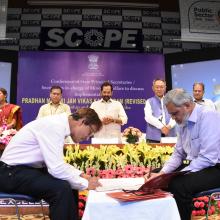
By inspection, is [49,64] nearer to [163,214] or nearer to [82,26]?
[82,26]

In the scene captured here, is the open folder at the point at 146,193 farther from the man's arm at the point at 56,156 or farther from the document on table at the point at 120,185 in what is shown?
the man's arm at the point at 56,156

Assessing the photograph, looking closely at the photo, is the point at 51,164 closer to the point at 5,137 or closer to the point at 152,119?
the point at 5,137

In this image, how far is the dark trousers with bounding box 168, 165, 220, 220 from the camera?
212 centimetres

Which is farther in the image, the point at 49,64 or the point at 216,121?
the point at 49,64

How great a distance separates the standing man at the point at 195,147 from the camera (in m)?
2.13

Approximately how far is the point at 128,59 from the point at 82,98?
45.1 inches

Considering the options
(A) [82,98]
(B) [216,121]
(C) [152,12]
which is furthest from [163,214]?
(C) [152,12]

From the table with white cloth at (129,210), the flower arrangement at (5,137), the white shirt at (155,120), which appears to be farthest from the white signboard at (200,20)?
the table with white cloth at (129,210)

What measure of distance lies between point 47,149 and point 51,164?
0.08m

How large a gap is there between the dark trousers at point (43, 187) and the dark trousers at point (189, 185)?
590 mm

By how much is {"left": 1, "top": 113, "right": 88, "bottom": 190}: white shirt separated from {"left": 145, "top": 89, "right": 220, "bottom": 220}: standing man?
0.53 m

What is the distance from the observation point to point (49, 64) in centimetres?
686

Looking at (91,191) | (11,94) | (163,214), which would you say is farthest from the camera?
(11,94)

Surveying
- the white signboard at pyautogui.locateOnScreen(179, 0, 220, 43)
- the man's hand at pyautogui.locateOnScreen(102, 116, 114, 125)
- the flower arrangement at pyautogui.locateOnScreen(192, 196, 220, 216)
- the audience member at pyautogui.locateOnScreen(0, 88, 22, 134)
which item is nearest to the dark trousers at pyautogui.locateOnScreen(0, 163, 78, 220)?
the flower arrangement at pyautogui.locateOnScreen(192, 196, 220, 216)
